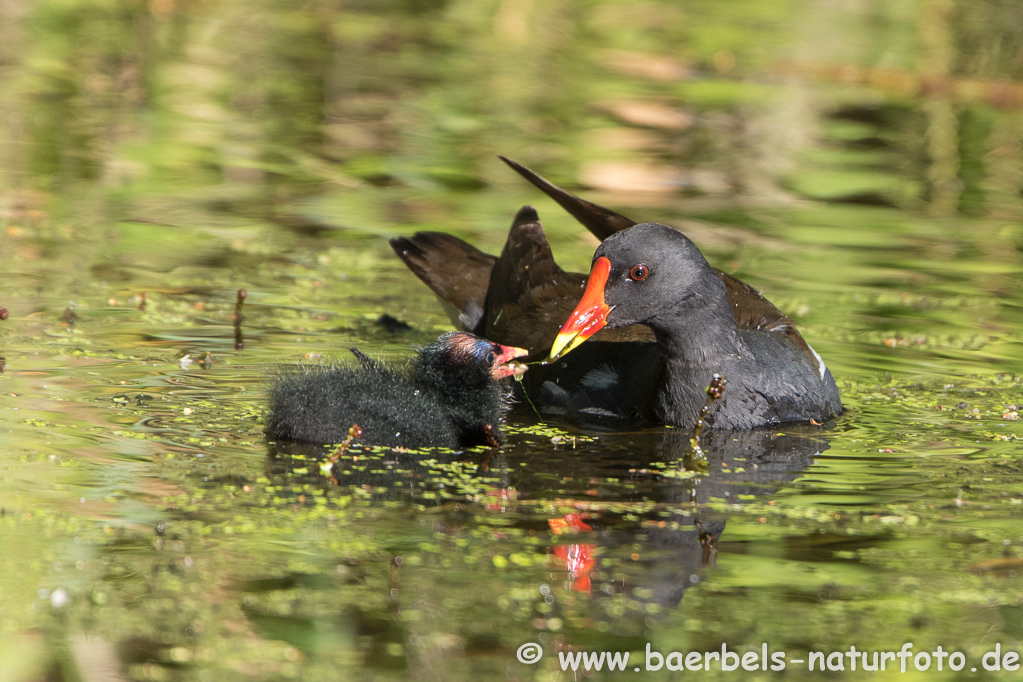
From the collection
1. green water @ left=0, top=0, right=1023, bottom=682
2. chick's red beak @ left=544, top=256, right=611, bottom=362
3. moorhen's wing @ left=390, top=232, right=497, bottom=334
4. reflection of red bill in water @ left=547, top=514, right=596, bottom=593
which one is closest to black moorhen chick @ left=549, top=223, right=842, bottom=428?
chick's red beak @ left=544, top=256, right=611, bottom=362

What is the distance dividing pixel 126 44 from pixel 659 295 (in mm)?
8646

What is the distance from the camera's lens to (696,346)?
190 inches

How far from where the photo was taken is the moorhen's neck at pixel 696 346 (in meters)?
4.82

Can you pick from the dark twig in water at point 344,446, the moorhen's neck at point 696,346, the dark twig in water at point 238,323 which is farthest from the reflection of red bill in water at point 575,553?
the dark twig in water at point 238,323

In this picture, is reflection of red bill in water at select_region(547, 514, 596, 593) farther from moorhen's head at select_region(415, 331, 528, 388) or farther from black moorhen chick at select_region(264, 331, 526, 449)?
moorhen's head at select_region(415, 331, 528, 388)

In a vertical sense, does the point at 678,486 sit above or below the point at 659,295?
below

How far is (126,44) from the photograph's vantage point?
12.1m

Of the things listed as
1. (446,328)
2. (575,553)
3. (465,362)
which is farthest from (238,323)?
(575,553)

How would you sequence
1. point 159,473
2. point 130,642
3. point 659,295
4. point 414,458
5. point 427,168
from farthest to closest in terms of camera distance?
point 427,168 < point 659,295 < point 414,458 < point 159,473 < point 130,642

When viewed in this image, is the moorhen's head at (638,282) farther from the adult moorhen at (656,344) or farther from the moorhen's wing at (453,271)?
the moorhen's wing at (453,271)

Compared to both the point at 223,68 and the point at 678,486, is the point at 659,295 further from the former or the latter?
the point at 223,68

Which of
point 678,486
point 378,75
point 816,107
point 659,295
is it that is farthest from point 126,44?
Answer: point 678,486

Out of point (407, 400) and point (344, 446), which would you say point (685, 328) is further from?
point (344, 446)

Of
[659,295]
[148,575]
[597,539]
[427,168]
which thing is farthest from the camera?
[427,168]
